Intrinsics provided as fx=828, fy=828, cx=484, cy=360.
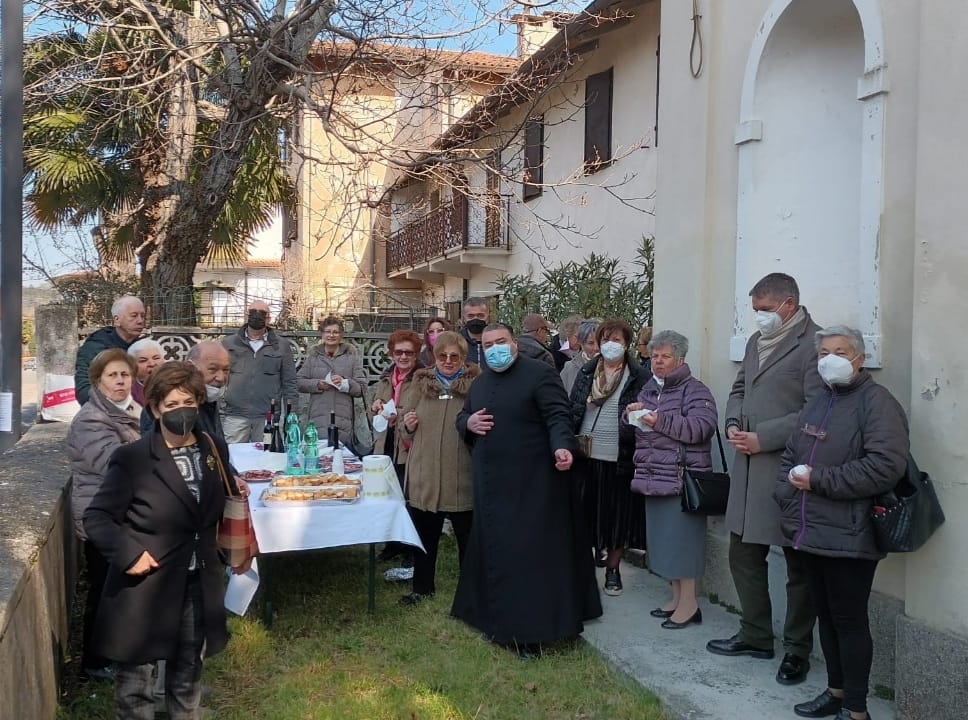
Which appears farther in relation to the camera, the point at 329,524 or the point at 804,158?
the point at 804,158

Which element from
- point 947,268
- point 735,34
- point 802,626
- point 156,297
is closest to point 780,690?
point 802,626

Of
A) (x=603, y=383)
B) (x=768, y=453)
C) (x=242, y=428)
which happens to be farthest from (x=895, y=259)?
(x=242, y=428)

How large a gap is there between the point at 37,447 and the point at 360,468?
215cm

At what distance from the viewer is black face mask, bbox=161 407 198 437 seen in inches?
128

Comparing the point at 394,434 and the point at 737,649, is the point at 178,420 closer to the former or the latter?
the point at 394,434

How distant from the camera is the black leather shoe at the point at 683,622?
503cm

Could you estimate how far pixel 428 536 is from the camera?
5453mm

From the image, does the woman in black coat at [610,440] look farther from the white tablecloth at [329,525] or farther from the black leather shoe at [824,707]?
the black leather shoe at [824,707]

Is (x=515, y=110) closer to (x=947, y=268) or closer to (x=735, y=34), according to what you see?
(x=735, y=34)

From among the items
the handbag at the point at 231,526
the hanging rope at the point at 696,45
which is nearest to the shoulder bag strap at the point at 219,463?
the handbag at the point at 231,526

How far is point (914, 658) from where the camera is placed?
3596mm

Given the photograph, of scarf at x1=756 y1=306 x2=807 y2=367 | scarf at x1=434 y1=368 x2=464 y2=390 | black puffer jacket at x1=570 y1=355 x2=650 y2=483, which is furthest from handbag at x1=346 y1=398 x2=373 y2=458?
scarf at x1=756 y1=306 x2=807 y2=367

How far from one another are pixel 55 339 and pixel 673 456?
23.6ft

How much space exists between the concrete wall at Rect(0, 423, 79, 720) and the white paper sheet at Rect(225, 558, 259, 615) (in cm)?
77
